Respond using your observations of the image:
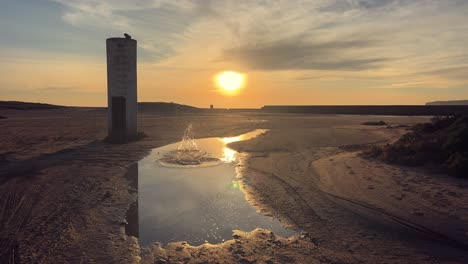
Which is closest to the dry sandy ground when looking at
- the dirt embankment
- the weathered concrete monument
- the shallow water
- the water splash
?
the dirt embankment

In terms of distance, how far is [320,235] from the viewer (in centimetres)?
607

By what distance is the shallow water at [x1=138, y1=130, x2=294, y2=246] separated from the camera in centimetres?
623

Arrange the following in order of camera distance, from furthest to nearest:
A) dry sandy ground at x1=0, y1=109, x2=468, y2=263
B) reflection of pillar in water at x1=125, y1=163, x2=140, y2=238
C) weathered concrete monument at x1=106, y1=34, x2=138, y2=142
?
weathered concrete monument at x1=106, y1=34, x2=138, y2=142 → reflection of pillar in water at x1=125, y1=163, x2=140, y2=238 → dry sandy ground at x1=0, y1=109, x2=468, y2=263

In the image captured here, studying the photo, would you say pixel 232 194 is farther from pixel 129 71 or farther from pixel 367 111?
pixel 367 111

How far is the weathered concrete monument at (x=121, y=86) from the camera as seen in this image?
1945cm

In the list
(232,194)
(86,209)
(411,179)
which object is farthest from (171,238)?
(411,179)

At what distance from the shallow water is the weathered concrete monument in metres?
8.78

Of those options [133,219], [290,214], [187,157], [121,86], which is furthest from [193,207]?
[121,86]

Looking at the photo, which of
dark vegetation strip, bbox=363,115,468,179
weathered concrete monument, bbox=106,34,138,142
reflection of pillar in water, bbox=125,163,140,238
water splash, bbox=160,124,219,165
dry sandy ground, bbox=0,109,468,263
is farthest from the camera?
weathered concrete monument, bbox=106,34,138,142

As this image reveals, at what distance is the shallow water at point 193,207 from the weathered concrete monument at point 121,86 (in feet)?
28.8

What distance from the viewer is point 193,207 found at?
25.5 ft

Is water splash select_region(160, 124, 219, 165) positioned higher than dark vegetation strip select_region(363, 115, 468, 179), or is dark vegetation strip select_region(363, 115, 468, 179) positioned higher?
dark vegetation strip select_region(363, 115, 468, 179)

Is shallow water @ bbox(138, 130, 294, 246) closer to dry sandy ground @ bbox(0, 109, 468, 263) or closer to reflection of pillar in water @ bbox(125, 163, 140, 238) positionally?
reflection of pillar in water @ bbox(125, 163, 140, 238)

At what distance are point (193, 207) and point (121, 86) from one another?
13899 millimetres
